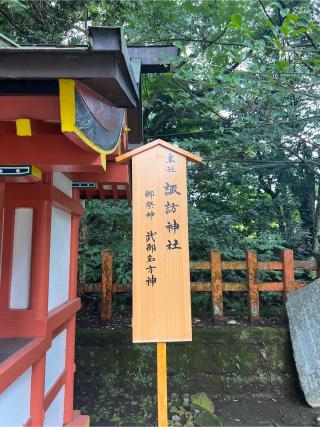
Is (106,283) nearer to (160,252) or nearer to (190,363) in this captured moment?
(190,363)

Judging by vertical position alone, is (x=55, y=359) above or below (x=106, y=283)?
below

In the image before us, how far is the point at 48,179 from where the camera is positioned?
2.44 metres

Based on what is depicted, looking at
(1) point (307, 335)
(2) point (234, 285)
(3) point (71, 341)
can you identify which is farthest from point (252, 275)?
(3) point (71, 341)

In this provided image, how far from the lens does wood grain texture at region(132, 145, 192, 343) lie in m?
2.10

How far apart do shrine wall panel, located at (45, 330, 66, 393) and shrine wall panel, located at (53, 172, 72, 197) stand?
1.35 meters

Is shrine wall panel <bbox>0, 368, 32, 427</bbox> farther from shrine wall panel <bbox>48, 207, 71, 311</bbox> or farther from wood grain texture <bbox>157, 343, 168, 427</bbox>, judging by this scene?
wood grain texture <bbox>157, 343, 168, 427</bbox>

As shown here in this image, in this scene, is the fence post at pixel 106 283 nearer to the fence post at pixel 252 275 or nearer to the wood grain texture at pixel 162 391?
the fence post at pixel 252 275

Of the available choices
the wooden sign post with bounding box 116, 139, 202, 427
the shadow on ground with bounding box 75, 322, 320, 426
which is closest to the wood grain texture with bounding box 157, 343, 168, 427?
the wooden sign post with bounding box 116, 139, 202, 427

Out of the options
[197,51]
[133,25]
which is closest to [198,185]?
[197,51]

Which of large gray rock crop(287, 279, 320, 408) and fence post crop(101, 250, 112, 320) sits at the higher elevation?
fence post crop(101, 250, 112, 320)

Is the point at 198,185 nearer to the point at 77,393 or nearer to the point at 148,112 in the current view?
the point at 148,112

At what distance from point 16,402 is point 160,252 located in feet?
4.37

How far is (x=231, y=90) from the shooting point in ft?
10.9

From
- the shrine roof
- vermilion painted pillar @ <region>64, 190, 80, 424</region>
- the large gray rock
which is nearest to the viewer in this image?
the shrine roof
